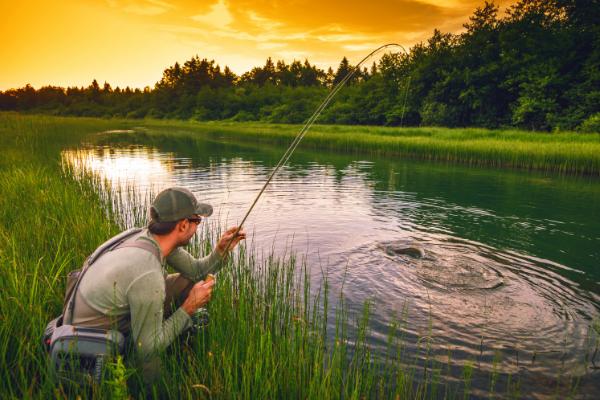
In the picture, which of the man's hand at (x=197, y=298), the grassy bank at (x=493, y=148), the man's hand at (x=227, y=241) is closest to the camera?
the man's hand at (x=197, y=298)

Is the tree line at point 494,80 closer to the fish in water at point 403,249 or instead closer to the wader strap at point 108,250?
the fish in water at point 403,249

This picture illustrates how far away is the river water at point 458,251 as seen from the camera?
15.7ft

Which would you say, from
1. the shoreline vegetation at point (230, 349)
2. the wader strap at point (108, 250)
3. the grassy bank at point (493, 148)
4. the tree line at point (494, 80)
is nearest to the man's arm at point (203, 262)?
the shoreline vegetation at point (230, 349)

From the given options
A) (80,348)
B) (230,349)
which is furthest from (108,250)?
(230,349)

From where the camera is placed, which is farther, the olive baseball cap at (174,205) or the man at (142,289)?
the olive baseball cap at (174,205)

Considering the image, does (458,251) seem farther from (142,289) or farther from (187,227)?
(142,289)

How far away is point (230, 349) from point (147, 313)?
3.23 ft

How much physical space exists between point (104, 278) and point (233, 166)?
1923 cm

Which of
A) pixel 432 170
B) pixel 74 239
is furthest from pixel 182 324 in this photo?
pixel 432 170

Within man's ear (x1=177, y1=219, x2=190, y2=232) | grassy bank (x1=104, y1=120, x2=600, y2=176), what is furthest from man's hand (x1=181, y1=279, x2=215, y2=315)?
grassy bank (x1=104, y1=120, x2=600, y2=176)

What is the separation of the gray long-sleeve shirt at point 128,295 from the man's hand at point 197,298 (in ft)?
1.01

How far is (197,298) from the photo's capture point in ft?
9.75

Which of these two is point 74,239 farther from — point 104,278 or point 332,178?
point 332,178

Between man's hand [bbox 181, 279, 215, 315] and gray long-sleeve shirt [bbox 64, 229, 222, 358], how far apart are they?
0.31 meters
